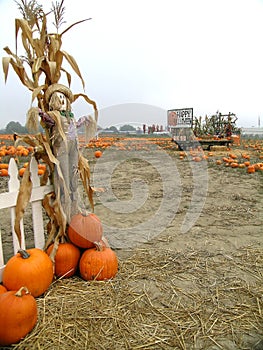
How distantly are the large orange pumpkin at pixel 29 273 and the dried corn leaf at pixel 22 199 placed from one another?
8.4 inches

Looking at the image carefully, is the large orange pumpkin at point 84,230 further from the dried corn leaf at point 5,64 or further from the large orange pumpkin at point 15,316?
the dried corn leaf at point 5,64

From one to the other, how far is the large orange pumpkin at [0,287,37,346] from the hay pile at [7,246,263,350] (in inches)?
2.7

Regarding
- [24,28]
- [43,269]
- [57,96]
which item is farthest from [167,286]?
[24,28]

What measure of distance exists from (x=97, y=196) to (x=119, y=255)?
2.66 m

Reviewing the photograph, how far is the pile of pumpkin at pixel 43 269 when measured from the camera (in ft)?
6.01

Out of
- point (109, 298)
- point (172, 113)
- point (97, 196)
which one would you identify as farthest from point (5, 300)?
point (172, 113)

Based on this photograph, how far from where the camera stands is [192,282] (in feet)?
8.46

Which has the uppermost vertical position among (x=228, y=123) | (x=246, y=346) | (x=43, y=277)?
(x=228, y=123)

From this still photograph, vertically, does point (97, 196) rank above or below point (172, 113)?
below

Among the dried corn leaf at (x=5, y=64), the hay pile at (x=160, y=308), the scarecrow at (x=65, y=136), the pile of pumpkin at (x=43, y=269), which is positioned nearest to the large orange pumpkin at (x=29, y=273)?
the pile of pumpkin at (x=43, y=269)

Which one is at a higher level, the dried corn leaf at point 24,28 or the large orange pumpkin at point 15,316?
the dried corn leaf at point 24,28

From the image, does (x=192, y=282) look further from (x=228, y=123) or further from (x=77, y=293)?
(x=228, y=123)

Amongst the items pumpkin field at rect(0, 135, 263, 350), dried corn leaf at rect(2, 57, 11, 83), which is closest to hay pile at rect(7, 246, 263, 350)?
pumpkin field at rect(0, 135, 263, 350)

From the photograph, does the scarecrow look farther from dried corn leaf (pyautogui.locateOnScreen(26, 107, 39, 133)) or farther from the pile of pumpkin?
the pile of pumpkin
